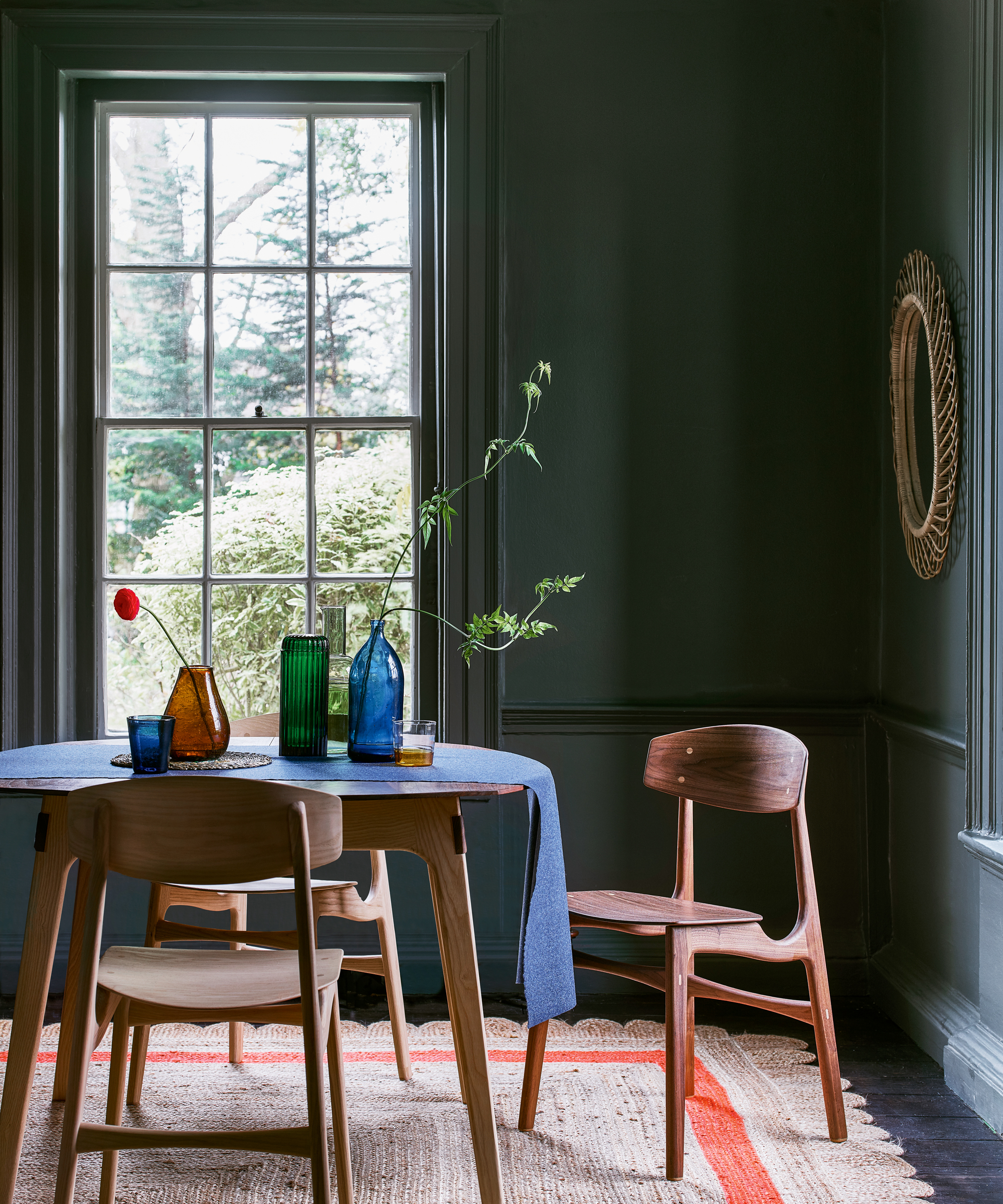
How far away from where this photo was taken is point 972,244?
102 inches

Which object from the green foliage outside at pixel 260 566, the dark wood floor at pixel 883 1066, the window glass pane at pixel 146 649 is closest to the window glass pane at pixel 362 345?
the green foliage outside at pixel 260 566

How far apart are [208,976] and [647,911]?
95 centimetres

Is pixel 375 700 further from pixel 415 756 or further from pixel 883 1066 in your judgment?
pixel 883 1066

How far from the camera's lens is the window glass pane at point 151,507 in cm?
336

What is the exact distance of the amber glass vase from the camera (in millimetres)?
2191

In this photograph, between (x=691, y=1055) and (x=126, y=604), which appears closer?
(x=126, y=604)

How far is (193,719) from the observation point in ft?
7.19

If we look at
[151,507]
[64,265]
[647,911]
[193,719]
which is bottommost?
[647,911]

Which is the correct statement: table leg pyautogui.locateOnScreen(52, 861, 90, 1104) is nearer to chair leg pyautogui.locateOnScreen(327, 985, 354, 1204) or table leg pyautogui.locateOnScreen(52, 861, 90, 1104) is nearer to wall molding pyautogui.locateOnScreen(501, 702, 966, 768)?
chair leg pyautogui.locateOnScreen(327, 985, 354, 1204)

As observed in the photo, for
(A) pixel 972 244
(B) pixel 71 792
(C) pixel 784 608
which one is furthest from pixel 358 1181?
(A) pixel 972 244

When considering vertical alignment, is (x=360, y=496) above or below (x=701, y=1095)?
above

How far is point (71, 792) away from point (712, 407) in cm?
229

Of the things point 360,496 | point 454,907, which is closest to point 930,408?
point 360,496

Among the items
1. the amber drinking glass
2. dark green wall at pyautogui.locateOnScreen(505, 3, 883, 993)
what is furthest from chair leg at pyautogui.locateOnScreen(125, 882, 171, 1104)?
dark green wall at pyautogui.locateOnScreen(505, 3, 883, 993)
